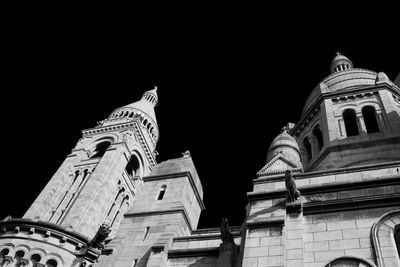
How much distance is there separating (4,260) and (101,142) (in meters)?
20.2

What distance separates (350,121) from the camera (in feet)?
78.1

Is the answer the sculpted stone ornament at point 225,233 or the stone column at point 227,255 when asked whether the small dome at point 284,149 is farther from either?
the stone column at point 227,255

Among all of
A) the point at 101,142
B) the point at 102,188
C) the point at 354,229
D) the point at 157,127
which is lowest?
the point at 354,229

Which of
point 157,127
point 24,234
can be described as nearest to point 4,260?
point 24,234

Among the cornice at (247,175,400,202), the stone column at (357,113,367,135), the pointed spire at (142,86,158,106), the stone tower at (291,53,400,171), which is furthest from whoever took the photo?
the pointed spire at (142,86,158,106)

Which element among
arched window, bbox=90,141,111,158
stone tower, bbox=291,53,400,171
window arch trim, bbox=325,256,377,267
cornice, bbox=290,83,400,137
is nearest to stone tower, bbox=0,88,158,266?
arched window, bbox=90,141,111,158

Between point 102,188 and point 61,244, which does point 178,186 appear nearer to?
point 61,244

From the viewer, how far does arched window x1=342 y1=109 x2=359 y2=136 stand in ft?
74.9

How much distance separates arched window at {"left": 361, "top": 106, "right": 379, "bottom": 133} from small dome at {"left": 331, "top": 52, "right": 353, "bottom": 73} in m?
9.22

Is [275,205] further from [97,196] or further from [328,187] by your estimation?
[97,196]

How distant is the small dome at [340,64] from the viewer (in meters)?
32.6

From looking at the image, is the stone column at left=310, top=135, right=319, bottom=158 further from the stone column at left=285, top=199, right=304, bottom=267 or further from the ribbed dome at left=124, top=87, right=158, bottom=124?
the ribbed dome at left=124, top=87, right=158, bottom=124

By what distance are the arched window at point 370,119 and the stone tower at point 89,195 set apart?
1485 cm

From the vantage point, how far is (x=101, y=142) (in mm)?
42438
